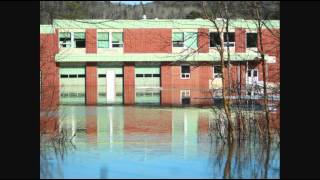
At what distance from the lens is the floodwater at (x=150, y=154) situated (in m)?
10.5

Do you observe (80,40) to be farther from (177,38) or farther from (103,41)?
(177,38)

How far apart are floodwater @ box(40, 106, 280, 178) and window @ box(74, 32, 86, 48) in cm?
3195

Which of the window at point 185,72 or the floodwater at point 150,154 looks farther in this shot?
the window at point 185,72

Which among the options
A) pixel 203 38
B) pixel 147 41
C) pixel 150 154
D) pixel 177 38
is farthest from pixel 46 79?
pixel 177 38

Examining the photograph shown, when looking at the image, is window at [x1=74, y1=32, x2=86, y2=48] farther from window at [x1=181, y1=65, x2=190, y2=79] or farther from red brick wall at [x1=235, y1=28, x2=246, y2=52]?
red brick wall at [x1=235, y1=28, x2=246, y2=52]

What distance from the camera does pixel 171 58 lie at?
51.6 m

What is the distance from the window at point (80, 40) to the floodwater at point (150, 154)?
32.0m

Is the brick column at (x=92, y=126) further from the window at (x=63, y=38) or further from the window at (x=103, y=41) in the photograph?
the window at (x=103, y=41)

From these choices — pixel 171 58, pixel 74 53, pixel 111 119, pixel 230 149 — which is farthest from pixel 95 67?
pixel 230 149

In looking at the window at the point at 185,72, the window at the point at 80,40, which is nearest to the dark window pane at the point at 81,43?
the window at the point at 80,40

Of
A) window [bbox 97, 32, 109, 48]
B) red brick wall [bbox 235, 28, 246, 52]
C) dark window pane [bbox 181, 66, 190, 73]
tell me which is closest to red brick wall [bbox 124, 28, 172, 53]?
window [bbox 97, 32, 109, 48]

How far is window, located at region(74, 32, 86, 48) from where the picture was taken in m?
51.1
